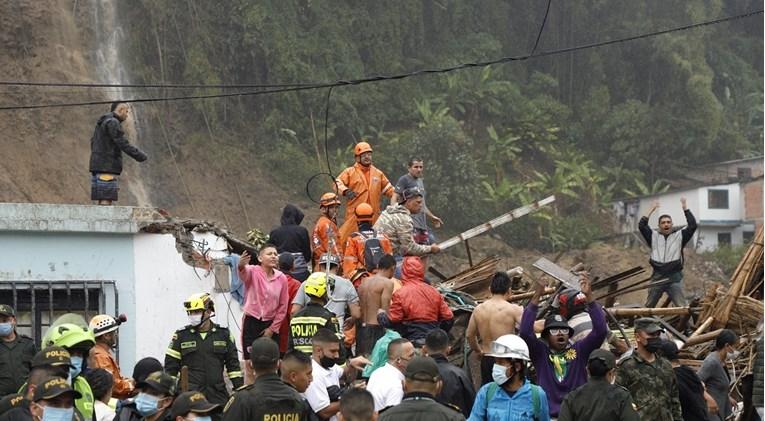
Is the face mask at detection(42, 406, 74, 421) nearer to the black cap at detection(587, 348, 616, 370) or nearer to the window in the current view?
the black cap at detection(587, 348, 616, 370)

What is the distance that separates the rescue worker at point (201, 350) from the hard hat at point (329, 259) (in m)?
2.41

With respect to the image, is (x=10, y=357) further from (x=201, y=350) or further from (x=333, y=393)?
(x=333, y=393)

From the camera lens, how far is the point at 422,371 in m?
8.52

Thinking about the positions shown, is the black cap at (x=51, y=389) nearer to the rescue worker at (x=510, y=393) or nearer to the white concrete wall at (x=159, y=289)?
the rescue worker at (x=510, y=393)

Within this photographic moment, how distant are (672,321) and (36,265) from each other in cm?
749

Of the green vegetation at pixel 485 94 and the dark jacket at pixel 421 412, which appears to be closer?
the dark jacket at pixel 421 412

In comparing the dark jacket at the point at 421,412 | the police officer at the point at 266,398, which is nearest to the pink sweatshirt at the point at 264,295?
the police officer at the point at 266,398

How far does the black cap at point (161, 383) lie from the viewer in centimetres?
965

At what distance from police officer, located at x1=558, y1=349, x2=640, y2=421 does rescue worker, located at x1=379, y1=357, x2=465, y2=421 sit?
59.3 inches

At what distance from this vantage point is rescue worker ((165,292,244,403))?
1251 centimetres

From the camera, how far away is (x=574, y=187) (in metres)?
49.2

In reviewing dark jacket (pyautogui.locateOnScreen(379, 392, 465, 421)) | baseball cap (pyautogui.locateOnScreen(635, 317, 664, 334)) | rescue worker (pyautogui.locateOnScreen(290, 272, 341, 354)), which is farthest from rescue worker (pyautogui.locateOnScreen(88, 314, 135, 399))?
baseball cap (pyautogui.locateOnScreen(635, 317, 664, 334))

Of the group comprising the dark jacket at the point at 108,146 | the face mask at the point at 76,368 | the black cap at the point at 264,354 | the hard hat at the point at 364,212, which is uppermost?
the dark jacket at the point at 108,146

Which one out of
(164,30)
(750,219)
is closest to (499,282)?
(164,30)
